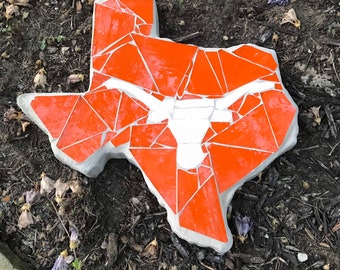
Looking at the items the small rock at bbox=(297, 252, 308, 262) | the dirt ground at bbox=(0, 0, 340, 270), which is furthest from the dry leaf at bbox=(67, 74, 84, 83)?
the small rock at bbox=(297, 252, 308, 262)

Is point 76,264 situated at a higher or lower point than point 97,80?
lower

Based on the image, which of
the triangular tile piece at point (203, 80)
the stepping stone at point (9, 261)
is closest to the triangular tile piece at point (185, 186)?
the triangular tile piece at point (203, 80)

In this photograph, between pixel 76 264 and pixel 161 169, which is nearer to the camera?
pixel 161 169

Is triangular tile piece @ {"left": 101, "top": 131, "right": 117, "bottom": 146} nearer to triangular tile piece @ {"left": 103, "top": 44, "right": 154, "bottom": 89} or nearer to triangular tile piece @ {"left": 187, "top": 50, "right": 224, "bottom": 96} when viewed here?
triangular tile piece @ {"left": 103, "top": 44, "right": 154, "bottom": 89}

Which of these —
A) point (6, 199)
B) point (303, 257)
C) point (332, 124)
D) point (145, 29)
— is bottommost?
point (303, 257)

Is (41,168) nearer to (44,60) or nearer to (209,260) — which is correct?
(44,60)

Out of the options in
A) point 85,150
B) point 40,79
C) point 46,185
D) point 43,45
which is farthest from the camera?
point 43,45

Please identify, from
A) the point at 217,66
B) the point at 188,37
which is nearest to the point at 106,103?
the point at 217,66

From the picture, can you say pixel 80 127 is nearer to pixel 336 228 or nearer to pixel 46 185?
pixel 46 185
